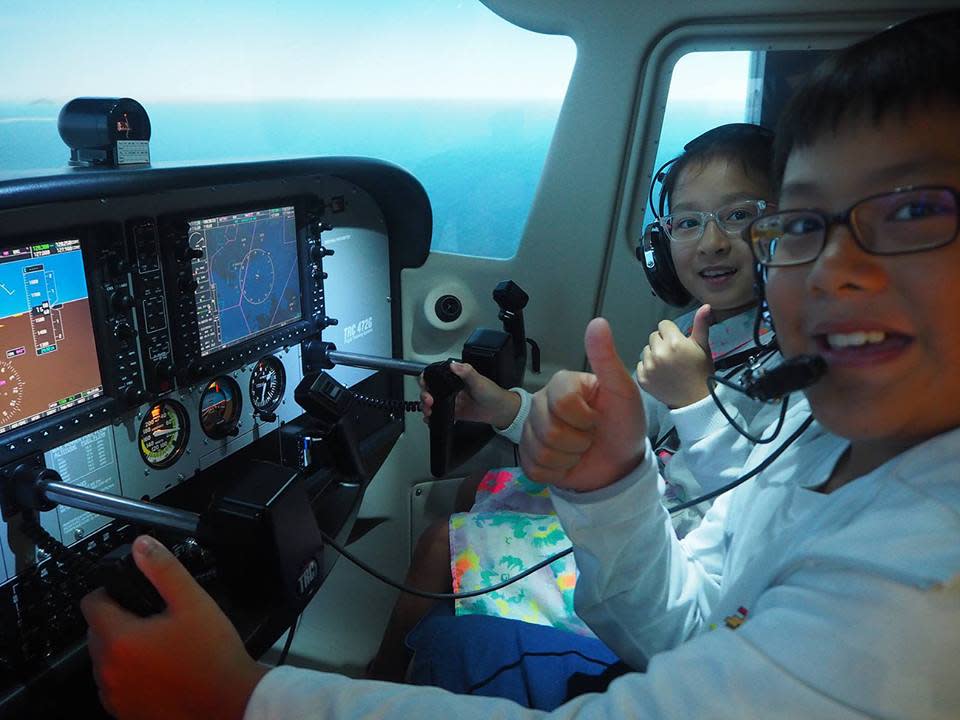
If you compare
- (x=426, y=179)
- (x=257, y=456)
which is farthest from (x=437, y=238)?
(x=257, y=456)

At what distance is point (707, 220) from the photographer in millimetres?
1455

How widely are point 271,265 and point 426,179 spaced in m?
0.77

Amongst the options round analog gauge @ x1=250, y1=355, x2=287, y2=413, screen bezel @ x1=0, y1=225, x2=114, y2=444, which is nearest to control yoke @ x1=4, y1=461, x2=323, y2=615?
screen bezel @ x1=0, y1=225, x2=114, y2=444

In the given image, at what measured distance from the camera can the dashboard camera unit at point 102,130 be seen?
1.18 meters

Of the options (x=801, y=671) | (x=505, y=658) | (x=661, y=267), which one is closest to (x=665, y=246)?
(x=661, y=267)

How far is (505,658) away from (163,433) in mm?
747

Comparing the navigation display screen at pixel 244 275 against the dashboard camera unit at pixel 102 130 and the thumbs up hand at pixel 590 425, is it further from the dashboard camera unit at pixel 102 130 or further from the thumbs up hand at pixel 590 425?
the thumbs up hand at pixel 590 425

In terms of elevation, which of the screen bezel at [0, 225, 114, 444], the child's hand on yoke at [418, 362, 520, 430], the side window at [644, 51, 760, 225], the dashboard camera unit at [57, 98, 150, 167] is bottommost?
the child's hand on yoke at [418, 362, 520, 430]

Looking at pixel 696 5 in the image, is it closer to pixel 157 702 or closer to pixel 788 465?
pixel 788 465

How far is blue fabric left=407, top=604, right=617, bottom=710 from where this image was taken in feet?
3.37

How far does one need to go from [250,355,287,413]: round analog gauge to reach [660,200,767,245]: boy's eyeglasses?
2.99 ft

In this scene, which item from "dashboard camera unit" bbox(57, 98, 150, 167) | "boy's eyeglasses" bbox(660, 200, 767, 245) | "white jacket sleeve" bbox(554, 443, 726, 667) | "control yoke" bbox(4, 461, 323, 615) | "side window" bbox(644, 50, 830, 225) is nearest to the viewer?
"white jacket sleeve" bbox(554, 443, 726, 667)

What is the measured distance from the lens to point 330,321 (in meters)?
1.78

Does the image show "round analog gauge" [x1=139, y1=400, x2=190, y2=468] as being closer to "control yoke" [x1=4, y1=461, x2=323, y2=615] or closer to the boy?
"control yoke" [x1=4, y1=461, x2=323, y2=615]
